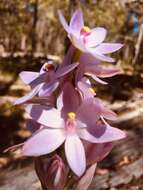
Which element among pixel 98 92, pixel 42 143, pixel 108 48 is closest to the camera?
pixel 42 143

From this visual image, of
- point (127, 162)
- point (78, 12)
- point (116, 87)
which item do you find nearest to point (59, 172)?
point (78, 12)

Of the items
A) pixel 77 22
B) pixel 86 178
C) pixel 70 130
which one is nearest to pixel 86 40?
pixel 77 22

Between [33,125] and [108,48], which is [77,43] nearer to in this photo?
[108,48]

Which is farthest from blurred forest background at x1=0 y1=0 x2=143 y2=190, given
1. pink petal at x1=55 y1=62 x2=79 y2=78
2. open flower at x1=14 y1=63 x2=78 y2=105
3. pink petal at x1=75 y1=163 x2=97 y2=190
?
pink petal at x1=55 y1=62 x2=79 y2=78

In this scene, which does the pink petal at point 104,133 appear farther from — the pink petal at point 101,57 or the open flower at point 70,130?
the pink petal at point 101,57

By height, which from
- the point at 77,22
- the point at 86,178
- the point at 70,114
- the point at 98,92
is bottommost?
the point at 98,92

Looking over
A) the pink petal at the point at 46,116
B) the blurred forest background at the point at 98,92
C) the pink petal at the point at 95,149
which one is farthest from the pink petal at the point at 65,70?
the blurred forest background at the point at 98,92

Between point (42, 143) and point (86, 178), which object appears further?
point (86, 178)

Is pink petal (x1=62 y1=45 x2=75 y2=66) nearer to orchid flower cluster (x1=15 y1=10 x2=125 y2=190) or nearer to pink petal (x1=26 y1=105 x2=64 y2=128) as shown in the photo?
orchid flower cluster (x1=15 y1=10 x2=125 y2=190)
